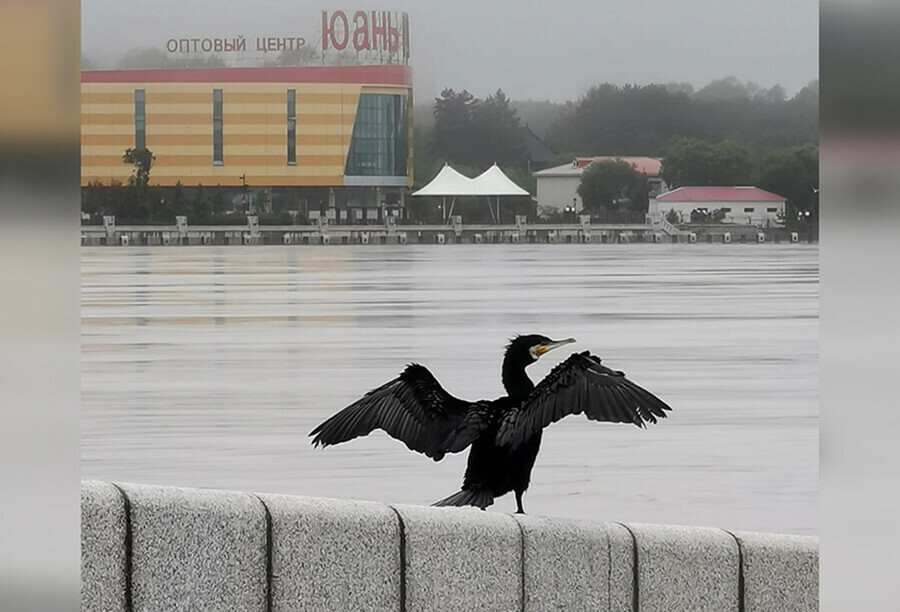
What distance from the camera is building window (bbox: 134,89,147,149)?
1772 millimetres

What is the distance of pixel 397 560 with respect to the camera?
96 centimetres

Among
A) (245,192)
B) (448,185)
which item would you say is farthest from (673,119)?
(245,192)

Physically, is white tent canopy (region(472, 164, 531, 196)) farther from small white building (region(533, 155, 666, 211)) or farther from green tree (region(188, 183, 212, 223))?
green tree (region(188, 183, 212, 223))

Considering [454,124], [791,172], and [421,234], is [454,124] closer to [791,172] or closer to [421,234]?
[421,234]

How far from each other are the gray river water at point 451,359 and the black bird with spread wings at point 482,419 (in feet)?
1.44

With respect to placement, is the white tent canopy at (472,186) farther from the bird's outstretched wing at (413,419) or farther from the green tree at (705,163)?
the bird's outstretched wing at (413,419)

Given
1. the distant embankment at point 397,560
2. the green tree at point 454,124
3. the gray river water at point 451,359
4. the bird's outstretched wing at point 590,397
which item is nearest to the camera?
the distant embankment at point 397,560

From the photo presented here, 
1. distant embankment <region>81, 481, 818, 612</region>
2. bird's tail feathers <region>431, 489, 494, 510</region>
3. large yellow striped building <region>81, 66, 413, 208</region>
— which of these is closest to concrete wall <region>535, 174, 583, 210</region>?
large yellow striped building <region>81, 66, 413, 208</region>

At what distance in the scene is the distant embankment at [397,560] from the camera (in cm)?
90

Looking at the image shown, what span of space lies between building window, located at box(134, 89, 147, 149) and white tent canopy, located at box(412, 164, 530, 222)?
19.0 inches

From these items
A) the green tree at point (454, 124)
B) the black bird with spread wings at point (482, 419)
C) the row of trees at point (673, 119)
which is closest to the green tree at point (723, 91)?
the row of trees at point (673, 119)
